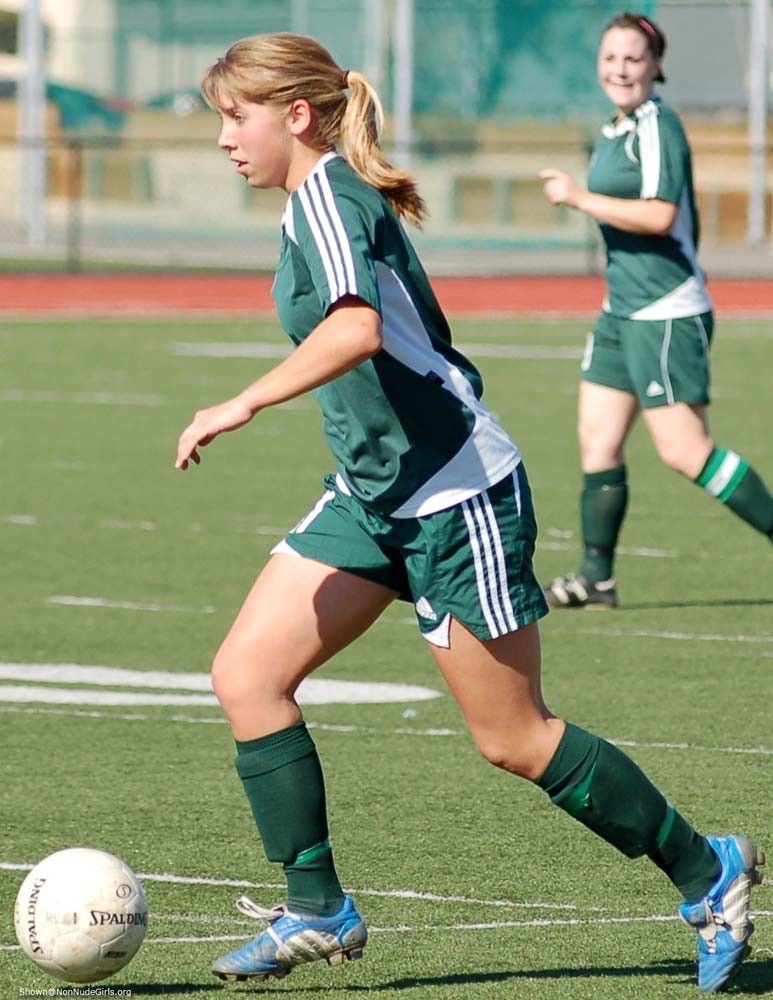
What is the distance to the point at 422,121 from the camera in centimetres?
4509

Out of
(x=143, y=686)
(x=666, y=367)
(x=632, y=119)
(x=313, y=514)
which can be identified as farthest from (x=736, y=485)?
(x=313, y=514)

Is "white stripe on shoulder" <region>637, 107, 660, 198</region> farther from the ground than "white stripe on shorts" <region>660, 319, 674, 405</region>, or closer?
farther from the ground

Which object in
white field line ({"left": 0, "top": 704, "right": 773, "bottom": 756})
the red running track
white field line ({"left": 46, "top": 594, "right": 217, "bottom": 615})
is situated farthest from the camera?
the red running track

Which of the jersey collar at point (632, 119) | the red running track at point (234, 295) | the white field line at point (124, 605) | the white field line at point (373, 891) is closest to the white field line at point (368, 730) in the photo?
the white field line at point (373, 891)

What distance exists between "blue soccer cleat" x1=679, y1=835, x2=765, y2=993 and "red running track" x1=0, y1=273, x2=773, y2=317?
2291cm

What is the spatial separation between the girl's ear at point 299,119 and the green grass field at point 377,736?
1.84 metres

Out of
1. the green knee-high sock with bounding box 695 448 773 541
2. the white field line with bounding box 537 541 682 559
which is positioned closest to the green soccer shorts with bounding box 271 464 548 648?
the green knee-high sock with bounding box 695 448 773 541

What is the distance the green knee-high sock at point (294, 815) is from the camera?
16.6 ft

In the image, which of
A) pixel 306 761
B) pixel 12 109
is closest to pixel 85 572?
pixel 306 761

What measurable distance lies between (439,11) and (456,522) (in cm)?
4052

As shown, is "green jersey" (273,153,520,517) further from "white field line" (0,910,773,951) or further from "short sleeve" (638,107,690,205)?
"short sleeve" (638,107,690,205)

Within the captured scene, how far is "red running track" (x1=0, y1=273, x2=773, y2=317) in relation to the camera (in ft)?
93.5

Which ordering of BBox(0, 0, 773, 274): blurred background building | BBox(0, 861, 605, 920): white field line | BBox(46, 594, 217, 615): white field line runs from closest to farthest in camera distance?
BBox(0, 861, 605, 920): white field line
BBox(46, 594, 217, 615): white field line
BBox(0, 0, 773, 274): blurred background building

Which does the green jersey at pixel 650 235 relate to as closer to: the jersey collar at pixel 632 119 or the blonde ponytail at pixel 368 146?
the jersey collar at pixel 632 119
